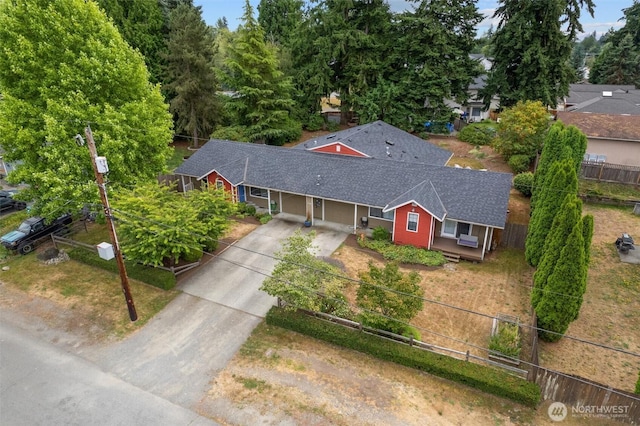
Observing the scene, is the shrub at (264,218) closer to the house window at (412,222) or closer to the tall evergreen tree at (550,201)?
the house window at (412,222)

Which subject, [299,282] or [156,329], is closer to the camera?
[299,282]

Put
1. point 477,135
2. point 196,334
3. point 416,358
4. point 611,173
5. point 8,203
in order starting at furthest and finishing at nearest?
point 477,135, point 611,173, point 8,203, point 196,334, point 416,358

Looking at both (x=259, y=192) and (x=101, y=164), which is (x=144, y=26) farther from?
(x=101, y=164)

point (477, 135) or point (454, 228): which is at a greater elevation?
point (477, 135)

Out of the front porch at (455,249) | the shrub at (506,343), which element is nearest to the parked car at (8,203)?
the front porch at (455,249)

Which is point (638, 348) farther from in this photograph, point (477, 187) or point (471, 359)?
point (477, 187)

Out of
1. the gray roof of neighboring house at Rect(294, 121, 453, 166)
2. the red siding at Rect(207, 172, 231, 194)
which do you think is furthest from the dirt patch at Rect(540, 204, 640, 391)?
the red siding at Rect(207, 172, 231, 194)

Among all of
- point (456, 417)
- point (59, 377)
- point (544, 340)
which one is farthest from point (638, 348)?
point (59, 377)

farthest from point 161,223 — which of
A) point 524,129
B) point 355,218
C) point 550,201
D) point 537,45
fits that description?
point 537,45
